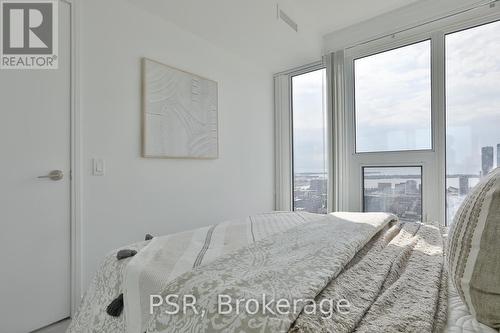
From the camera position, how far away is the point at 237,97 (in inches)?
126

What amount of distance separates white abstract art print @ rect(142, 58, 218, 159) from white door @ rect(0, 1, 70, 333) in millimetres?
569

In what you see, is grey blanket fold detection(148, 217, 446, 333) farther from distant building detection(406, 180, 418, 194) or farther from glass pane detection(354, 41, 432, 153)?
glass pane detection(354, 41, 432, 153)

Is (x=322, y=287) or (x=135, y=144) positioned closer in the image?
(x=322, y=287)

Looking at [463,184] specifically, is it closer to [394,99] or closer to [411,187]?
[411,187]


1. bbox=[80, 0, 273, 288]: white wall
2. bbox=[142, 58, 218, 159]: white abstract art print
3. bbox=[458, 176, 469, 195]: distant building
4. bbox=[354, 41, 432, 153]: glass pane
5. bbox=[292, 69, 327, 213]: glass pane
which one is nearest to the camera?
bbox=[80, 0, 273, 288]: white wall

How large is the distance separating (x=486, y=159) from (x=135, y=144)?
288 centimetres

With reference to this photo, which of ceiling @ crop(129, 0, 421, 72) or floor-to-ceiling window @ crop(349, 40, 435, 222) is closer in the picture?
ceiling @ crop(129, 0, 421, 72)

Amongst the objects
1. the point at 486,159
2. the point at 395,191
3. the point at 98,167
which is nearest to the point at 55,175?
the point at 98,167

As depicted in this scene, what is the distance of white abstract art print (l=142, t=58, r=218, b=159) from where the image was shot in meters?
2.30

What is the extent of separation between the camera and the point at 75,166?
1901 millimetres

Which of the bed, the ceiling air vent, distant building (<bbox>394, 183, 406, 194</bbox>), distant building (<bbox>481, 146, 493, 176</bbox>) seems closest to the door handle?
the bed

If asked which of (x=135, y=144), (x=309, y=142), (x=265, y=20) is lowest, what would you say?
(x=135, y=144)

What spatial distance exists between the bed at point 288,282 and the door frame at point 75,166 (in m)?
0.81

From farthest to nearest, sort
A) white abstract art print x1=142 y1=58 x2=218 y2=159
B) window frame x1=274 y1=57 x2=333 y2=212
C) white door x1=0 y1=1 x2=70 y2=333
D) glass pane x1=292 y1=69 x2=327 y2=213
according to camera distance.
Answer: window frame x1=274 y1=57 x2=333 y2=212, glass pane x1=292 y1=69 x2=327 y2=213, white abstract art print x1=142 y1=58 x2=218 y2=159, white door x1=0 y1=1 x2=70 y2=333
